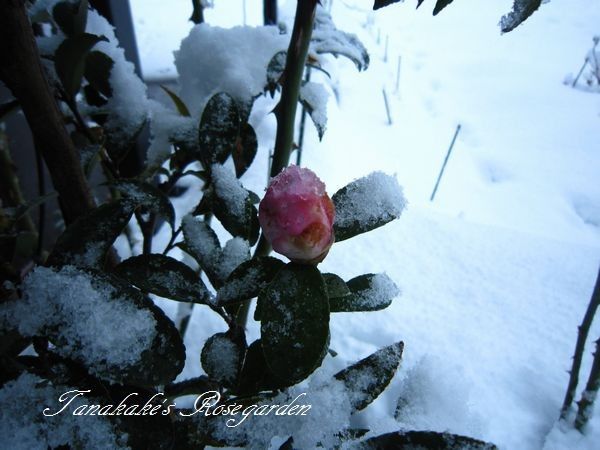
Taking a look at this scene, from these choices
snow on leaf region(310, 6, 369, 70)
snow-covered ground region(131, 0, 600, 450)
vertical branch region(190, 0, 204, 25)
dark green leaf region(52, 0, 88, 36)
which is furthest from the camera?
snow-covered ground region(131, 0, 600, 450)

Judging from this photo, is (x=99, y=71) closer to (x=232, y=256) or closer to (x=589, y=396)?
(x=232, y=256)

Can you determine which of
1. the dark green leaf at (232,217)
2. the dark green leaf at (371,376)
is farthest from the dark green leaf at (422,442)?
the dark green leaf at (232,217)

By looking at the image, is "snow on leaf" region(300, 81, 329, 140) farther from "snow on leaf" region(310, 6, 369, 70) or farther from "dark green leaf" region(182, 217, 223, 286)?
"dark green leaf" region(182, 217, 223, 286)

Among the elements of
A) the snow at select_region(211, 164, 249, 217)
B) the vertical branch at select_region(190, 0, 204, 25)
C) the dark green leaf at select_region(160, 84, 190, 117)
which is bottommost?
the snow at select_region(211, 164, 249, 217)

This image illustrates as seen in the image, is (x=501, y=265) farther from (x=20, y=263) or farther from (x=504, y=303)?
(x=20, y=263)

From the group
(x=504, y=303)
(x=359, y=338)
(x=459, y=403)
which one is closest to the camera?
(x=459, y=403)

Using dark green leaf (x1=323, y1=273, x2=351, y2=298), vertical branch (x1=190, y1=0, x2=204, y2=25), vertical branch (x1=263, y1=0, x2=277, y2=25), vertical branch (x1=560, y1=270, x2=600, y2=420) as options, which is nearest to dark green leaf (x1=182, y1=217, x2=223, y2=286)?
dark green leaf (x1=323, y1=273, x2=351, y2=298)

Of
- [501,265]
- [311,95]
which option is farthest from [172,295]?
[501,265]
